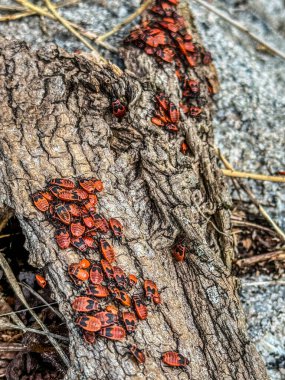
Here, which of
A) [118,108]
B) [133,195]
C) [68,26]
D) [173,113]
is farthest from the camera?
[68,26]

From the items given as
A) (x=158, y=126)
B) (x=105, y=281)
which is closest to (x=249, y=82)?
(x=158, y=126)

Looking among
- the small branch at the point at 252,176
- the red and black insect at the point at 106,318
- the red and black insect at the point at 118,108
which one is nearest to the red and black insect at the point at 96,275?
the red and black insect at the point at 106,318

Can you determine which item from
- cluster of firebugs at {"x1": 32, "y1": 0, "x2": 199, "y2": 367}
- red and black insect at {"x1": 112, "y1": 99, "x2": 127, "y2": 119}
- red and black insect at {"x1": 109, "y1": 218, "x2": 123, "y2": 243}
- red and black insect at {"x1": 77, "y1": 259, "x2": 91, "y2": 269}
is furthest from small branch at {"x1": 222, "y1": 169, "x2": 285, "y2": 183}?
red and black insect at {"x1": 77, "y1": 259, "x2": 91, "y2": 269}

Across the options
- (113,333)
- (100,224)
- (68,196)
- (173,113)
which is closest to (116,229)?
(100,224)

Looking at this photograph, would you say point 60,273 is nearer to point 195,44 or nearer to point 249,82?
point 195,44

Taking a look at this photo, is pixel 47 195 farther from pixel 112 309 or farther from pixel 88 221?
pixel 112 309

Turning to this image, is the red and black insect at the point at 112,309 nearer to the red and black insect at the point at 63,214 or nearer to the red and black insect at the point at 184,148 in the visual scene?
the red and black insect at the point at 63,214
